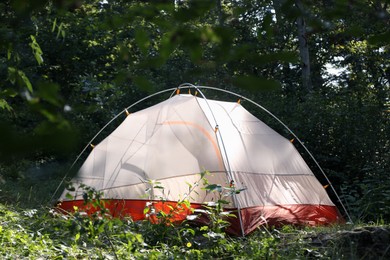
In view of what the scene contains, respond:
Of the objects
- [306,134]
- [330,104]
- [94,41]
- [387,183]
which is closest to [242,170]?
[387,183]

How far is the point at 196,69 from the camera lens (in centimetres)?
135

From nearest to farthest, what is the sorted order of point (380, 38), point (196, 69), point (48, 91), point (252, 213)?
point (48, 91), point (196, 69), point (380, 38), point (252, 213)

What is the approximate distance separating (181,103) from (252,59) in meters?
6.23

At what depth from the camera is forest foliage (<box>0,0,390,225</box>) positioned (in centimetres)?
124

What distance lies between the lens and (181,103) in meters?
7.54

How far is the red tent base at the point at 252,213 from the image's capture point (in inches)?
246

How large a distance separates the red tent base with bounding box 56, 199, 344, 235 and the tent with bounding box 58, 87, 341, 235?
10 millimetres

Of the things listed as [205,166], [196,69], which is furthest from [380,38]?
[205,166]

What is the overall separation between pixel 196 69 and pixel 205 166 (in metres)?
5.45

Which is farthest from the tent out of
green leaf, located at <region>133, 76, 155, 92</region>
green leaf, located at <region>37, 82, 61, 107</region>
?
green leaf, located at <region>37, 82, 61, 107</region>

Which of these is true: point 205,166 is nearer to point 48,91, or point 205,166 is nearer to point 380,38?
point 380,38

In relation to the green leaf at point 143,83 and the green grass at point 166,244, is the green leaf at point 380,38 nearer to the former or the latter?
the green leaf at point 143,83

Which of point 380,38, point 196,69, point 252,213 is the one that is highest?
point 380,38

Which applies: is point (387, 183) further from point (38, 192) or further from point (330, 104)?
point (38, 192)
